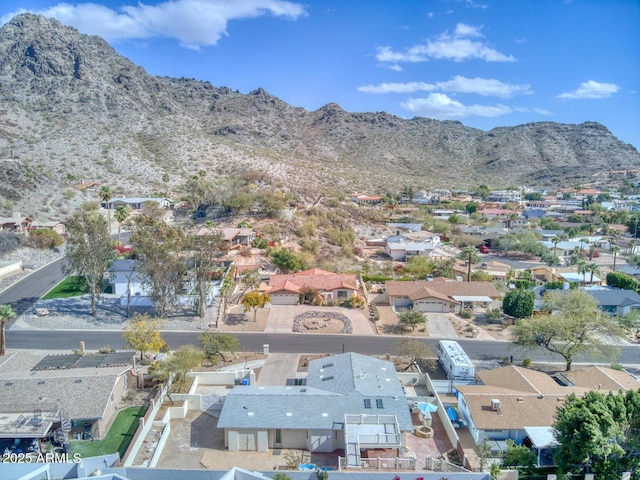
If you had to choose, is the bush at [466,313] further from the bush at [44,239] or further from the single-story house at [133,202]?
the single-story house at [133,202]

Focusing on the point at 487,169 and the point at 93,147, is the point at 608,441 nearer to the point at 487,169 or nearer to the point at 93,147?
the point at 93,147

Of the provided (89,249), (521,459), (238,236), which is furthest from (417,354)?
(238,236)

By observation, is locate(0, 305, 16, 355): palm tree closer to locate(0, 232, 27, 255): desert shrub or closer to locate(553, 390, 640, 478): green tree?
locate(0, 232, 27, 255): desert shrub

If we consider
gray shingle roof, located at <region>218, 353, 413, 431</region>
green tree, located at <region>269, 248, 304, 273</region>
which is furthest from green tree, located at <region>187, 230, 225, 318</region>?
gray shingle roof, located at <region>218, 353, 413, 431</region>

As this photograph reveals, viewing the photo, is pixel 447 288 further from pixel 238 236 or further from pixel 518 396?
pixel 238 236

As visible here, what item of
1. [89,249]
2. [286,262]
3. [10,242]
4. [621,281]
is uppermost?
[89,249]

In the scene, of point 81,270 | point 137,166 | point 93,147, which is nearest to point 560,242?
point 81,270

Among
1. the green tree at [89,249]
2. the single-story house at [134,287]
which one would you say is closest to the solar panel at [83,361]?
the green tree at [89,249]
